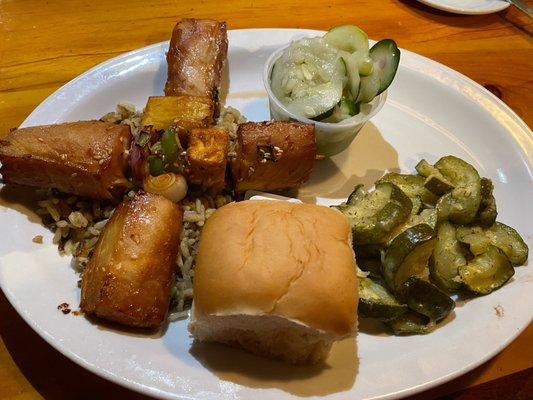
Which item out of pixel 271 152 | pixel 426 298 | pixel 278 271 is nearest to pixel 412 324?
pixel 426 298

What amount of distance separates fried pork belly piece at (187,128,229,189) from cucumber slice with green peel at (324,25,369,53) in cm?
91

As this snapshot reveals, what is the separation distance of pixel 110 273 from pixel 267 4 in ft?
8.89

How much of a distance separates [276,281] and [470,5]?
11.1 ft

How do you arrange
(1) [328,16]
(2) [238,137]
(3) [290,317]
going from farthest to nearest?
(1) [328,16] → (2) [238,137] → (3) [290,317]

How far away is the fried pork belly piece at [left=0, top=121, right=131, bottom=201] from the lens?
2490 millimetres

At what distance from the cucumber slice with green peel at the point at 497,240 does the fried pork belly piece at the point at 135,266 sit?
1.45 metres

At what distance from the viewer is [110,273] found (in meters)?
2.21

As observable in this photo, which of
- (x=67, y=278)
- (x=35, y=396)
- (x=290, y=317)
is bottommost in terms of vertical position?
(x=35, y=396)

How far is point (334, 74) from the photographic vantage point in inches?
114

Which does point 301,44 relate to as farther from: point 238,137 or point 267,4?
point 267,4

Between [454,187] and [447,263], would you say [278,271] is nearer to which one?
[447,263]

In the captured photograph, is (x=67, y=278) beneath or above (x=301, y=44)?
beneath

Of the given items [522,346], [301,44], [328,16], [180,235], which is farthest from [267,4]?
[522,346]

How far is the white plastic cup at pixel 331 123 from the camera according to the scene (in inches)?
112
